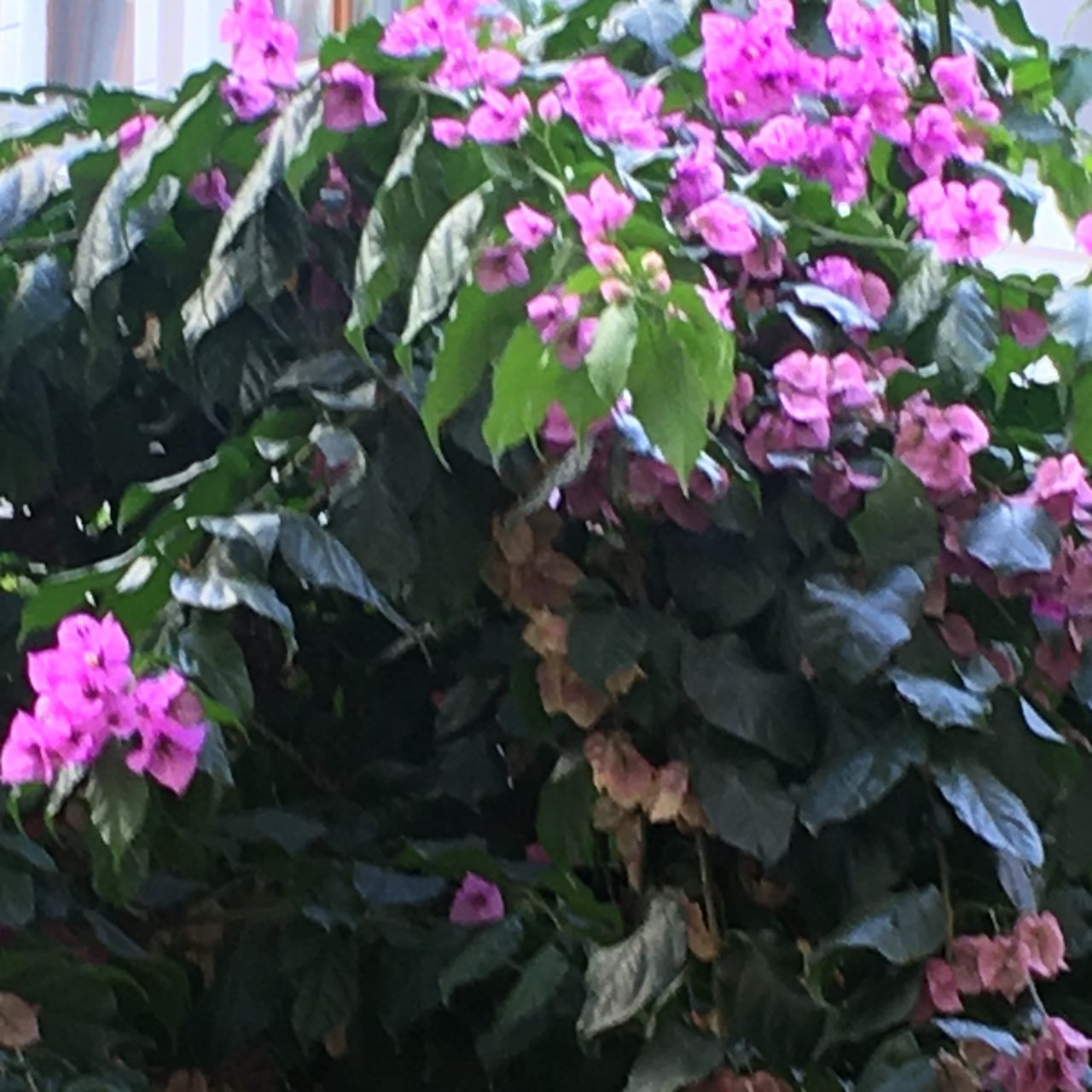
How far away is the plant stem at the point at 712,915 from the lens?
1.95ft

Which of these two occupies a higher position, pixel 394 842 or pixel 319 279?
pixel 319 279

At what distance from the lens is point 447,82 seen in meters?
0.63

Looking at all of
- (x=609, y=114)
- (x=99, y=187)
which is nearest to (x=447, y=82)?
(x=609, y=114)

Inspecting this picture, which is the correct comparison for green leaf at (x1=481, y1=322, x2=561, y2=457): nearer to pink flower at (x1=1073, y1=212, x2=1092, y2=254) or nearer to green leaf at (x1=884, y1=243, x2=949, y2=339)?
green leaf at (x1=884, y1=243, x2=949, y2=339)

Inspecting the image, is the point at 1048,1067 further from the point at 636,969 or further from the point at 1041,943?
the point at 636,969

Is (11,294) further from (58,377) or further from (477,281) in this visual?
(477,281)

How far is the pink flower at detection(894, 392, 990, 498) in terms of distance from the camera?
0.64 metres

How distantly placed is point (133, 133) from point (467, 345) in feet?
0.85

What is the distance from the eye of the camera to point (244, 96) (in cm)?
68

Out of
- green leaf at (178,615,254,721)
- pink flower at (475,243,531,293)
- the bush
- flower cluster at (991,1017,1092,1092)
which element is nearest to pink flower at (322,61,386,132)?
the bush

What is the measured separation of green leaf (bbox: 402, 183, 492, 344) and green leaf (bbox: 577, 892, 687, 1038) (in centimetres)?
24

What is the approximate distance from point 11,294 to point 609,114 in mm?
278

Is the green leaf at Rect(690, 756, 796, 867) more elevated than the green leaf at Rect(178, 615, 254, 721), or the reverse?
the green leaf at Rect(178, 615, 254, 721)

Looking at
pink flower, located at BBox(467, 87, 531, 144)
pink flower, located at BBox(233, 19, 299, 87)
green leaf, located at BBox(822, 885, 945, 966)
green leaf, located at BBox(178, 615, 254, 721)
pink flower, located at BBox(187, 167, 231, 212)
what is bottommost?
green leaf, located at BBox(822, 885, 945, 966)
